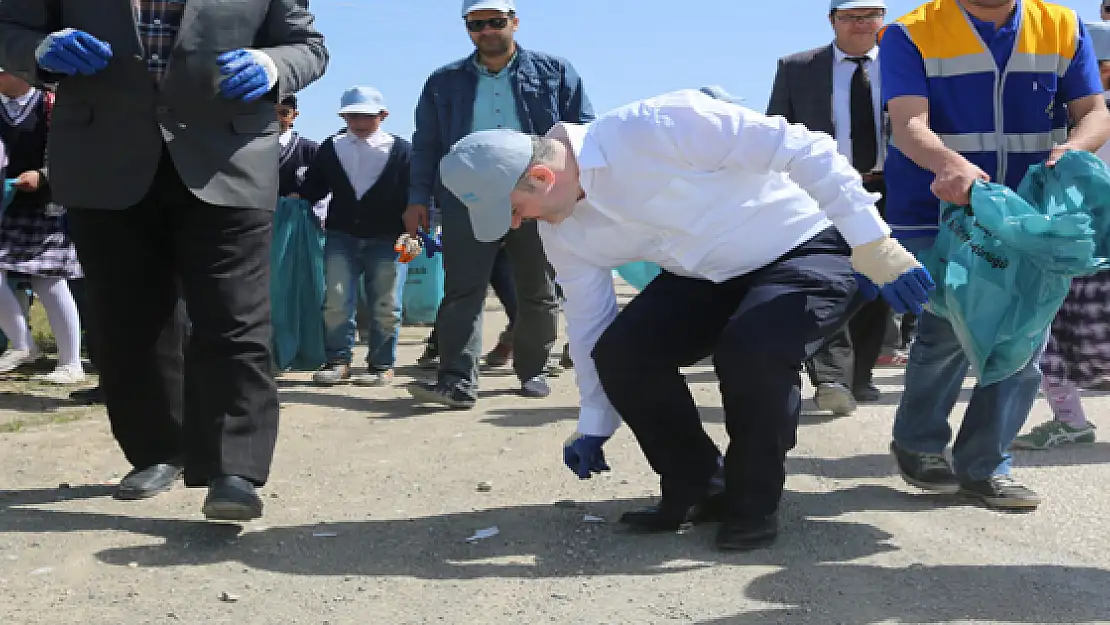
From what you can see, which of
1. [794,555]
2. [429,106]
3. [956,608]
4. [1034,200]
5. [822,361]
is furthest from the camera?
[429,106]

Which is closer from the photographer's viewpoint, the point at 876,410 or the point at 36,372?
the point at 876,410

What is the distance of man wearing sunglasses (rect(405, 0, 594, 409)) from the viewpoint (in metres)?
6.46

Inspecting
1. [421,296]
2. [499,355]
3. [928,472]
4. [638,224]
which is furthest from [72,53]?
[421,296]

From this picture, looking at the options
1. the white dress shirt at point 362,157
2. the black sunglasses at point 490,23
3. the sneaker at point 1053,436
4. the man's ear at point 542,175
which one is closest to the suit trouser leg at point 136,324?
the man's ear at point 542,175

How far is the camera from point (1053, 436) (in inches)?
200

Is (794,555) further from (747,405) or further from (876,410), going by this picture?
(876,410)

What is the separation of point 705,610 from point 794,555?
555mm

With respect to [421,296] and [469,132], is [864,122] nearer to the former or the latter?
[469,132]

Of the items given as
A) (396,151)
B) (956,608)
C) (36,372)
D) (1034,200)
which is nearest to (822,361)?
(1034,200)

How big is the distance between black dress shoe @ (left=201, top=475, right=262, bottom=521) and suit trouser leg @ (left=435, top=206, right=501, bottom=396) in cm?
279

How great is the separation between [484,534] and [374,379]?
3.97 m

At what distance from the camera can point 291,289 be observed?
26.1ft

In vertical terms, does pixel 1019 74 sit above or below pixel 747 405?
above

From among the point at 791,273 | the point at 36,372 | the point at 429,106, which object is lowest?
the point at 36,372
